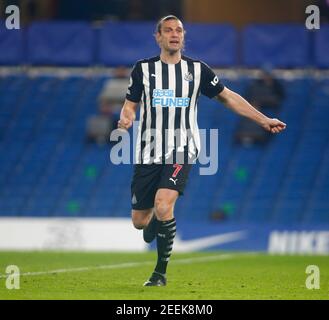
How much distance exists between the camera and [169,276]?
13000 mm

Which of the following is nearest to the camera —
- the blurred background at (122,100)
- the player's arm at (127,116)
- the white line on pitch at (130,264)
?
the player's arm at (127,116)

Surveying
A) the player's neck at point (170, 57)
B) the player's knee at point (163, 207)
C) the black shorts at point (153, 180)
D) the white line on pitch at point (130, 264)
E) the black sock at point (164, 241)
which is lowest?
the white line on pitch at point (130, 264)

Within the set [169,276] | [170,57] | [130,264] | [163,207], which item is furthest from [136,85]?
[130,264]

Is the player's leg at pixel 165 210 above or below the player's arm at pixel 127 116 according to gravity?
below

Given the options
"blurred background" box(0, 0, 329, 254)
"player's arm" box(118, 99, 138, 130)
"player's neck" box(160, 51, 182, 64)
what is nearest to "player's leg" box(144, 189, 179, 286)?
"player's arm" box(118, 99, 138, 130)

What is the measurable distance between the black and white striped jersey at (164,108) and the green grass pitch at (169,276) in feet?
4.50

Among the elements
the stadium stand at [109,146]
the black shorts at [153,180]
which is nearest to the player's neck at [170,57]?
the black shorts at [153,180]

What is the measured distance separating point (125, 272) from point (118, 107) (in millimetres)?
11299

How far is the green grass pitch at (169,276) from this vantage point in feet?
36.2

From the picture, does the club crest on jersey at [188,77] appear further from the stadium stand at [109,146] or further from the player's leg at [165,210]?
the stadium stand at [109,146]

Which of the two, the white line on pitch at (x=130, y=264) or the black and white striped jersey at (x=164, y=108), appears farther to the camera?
the white line on pitch at (x=130, y=264)

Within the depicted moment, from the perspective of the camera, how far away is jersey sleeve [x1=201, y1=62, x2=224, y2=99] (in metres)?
12.1

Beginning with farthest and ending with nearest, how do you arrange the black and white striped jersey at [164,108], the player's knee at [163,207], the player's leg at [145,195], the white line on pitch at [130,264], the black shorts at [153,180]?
the white line on pitch at [130,264]
the player's leg at [145,195]
the black and white striped jersey at [164,108]
the black shorts at [153,180]
the player's knee at [163,207]

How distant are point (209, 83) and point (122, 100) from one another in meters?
12.4
